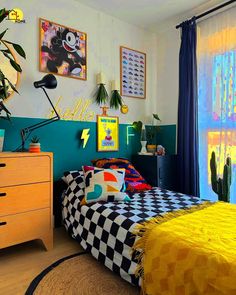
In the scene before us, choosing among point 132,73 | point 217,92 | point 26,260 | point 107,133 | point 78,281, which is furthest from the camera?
point 132,73

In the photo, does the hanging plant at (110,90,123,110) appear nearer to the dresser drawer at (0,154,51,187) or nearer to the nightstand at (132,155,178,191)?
the nightstand at (132,155,178,191)

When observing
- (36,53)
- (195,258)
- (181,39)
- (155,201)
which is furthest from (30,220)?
(181,39)

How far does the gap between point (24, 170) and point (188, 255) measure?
1383 mm

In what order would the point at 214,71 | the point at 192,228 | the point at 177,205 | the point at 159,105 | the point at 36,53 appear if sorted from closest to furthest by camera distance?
the point at 192,228 < the point at 177,205 < the point at 36,53 < the point at 214,71 < the point at 159,105

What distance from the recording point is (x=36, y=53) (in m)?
2.43

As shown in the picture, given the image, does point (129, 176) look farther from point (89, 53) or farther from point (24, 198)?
point (89, 53)

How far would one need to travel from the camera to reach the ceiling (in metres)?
2.66

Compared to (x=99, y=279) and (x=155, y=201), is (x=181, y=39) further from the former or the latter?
(x=99, y=279)

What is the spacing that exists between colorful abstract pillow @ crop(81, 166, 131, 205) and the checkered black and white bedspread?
10 centimetres

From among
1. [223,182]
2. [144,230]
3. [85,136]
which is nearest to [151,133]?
[85,136]

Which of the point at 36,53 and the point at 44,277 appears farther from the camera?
the point at 36,53

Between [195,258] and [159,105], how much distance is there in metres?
2.61

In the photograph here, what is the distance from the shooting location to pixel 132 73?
3.23 metres

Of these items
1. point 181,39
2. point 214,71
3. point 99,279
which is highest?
point 181,39
